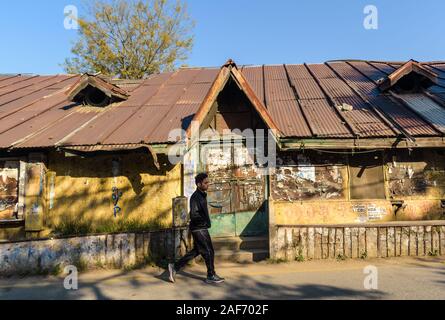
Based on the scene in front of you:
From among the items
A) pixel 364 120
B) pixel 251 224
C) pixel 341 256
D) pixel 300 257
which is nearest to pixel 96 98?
pixel 251 224

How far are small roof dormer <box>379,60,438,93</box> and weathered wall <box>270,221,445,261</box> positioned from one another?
5312 mm

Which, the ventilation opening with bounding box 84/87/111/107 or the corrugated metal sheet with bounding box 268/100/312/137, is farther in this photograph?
the ventilation opening with bounding box 84/87/111/107

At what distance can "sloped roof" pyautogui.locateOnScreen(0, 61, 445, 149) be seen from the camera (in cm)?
905

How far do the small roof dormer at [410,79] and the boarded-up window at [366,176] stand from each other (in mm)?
3295

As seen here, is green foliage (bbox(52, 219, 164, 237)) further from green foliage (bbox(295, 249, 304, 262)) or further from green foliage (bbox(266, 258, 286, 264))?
green foliage (bbox(295, 249, 304, 262))

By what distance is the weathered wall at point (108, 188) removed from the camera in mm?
9156

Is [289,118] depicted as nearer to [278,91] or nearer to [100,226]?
[278,91]

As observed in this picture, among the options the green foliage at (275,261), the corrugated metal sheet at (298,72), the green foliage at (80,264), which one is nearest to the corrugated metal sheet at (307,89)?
the corrugated metal sheet at (298,72)

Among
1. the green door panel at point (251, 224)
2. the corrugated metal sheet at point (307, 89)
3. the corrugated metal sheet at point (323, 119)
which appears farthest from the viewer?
the corrugated metal sheet at point (307, 89)

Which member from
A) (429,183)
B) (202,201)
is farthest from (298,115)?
(202,201)

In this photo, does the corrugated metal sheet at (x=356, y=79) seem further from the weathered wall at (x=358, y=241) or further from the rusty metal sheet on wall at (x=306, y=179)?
the weathered wall at (x=358, y=241)

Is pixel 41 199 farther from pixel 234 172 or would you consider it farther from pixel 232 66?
pixel 232 66

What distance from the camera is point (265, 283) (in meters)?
6.07

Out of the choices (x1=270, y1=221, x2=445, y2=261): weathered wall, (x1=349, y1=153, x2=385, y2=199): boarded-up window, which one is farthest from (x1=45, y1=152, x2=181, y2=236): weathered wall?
(x1=349, y1=153, x2=385, y2=199): boarded-up window
